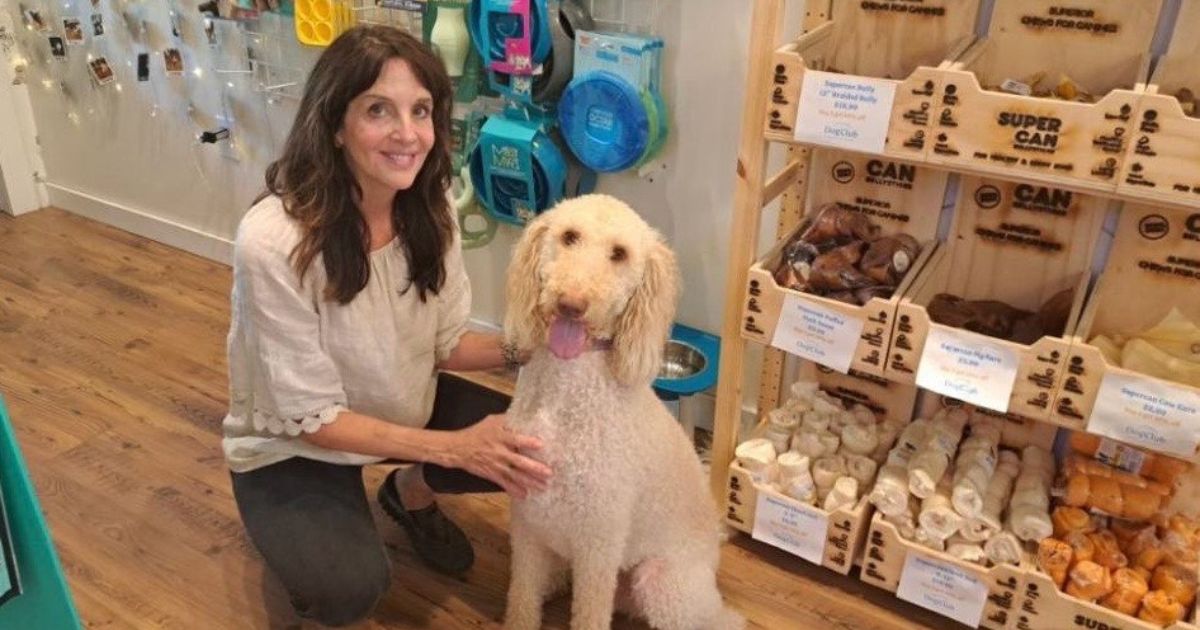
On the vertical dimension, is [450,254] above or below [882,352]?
above

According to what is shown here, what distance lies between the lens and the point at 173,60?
3100 mm

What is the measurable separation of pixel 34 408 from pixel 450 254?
4.85 ft

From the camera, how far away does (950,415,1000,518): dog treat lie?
5.48 feet

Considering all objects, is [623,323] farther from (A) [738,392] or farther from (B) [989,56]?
(B) [989,56]

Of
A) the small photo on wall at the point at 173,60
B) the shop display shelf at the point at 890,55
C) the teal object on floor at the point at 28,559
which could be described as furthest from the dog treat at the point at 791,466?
the small photo on wall at the point at 173,60

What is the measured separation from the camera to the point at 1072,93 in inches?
58.0

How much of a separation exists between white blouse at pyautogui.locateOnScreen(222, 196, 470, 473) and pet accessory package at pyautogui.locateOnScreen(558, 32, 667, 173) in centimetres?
58

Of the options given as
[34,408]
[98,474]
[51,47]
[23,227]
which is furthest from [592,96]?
[23,227]

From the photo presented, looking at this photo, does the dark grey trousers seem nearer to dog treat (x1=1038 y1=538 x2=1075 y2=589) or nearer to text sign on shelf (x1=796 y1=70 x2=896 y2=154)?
text sign on shelf (x1=796 y1=70 x2=896 y2=154)

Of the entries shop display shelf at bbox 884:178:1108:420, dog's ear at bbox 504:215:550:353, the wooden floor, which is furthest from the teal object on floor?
shop display shelf at bbox 884:178:1108:420

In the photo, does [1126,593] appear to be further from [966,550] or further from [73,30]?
[73,30]

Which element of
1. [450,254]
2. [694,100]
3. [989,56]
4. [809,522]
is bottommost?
[809,522]

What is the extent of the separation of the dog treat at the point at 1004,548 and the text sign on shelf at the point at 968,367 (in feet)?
0.94

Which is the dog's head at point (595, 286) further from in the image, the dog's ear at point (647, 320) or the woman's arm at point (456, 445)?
the woman's arm at point (456, 445)
